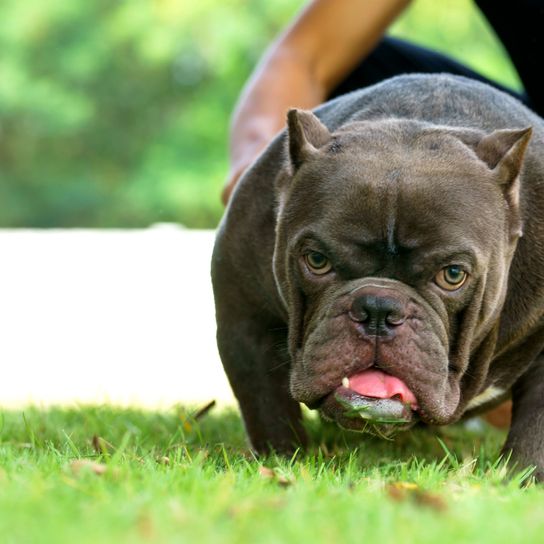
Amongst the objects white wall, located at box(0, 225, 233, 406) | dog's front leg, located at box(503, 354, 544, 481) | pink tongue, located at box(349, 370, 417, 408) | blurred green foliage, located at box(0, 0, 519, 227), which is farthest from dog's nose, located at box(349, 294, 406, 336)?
blurred green foliage, located at box(0, 0, 519, 227)

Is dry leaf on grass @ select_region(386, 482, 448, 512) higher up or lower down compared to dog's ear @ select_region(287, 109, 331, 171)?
lower down

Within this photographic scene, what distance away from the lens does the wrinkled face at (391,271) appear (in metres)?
3.40

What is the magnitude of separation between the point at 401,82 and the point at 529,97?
2.05m

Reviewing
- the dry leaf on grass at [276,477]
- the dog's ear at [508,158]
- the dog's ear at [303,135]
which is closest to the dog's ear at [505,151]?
the dog's ear at [508,158]

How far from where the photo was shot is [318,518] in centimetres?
252

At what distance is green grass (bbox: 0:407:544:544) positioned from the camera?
7.70 ft

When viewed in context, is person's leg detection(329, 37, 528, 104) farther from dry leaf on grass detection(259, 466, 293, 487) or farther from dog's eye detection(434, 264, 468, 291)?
dry leaf on grass detection(259, 466, 293, 487)

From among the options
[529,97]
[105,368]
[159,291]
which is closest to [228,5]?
[159,291]

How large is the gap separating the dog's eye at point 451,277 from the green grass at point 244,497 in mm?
550

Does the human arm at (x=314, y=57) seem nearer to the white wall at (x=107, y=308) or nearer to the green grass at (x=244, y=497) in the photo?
the green grass at (x=244, y=497)

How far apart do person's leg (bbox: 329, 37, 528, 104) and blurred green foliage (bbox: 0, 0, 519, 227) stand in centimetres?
1385

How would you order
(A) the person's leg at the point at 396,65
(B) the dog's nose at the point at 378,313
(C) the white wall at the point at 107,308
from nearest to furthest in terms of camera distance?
(B) the dog's nose at the point at 378,313
(A) the person's leg at the point at 396,65
(C) the white wall at the point at 107,308

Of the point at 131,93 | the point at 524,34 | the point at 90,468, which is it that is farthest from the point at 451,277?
the point at 131,93

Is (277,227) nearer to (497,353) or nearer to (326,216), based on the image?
(326,216)
